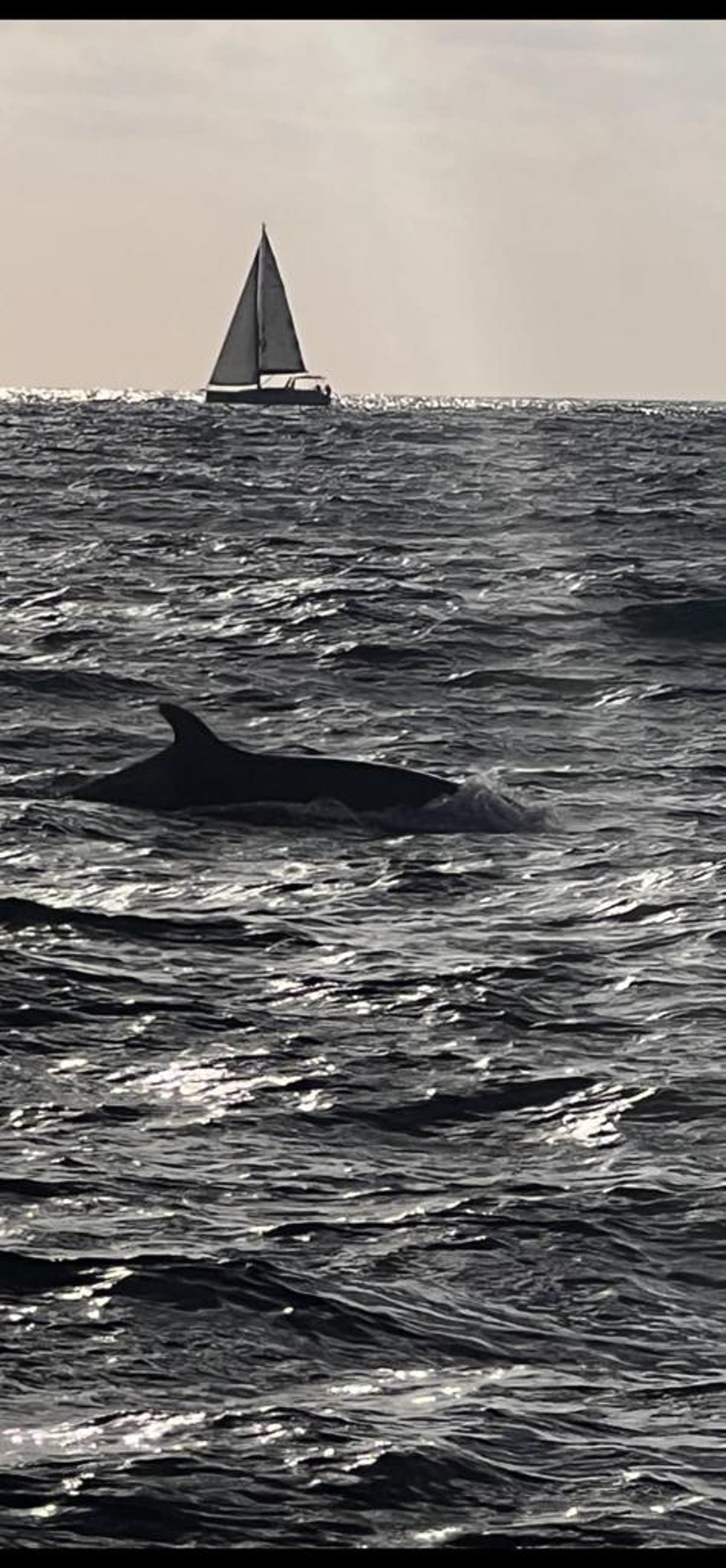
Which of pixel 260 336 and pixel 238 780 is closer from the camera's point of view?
pixel 238 780

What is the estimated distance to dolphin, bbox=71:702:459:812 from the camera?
20.1 meters

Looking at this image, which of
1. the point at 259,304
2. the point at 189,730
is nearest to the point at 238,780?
the point at 189,730

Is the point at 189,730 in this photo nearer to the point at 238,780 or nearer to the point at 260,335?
the point at 238,780

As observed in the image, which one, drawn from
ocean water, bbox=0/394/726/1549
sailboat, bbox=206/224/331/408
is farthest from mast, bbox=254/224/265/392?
ocean water, bbox=0/394/726/1549

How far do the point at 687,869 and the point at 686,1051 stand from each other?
5.10m

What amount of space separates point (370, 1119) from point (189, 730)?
351 inches

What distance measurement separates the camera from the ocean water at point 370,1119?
8.31 metres

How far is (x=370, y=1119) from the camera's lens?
12.1 meters

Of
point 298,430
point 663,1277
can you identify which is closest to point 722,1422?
point 663,1277

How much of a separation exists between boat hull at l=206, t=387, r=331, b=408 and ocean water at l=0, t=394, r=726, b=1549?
10188 cm

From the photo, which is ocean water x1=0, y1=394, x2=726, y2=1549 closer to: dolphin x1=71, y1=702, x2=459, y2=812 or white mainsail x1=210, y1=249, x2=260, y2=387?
dolphin x1=71, y1=702, x2=459, y2=812

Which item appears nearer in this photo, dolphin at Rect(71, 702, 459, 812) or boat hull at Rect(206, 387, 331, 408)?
dolphin at Rect(71, 702, 459, 812)

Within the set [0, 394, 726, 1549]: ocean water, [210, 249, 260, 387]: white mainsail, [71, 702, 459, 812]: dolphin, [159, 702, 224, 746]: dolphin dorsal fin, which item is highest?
[210, 249, 260, 387]: white mainsail

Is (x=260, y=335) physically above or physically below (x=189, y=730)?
above
